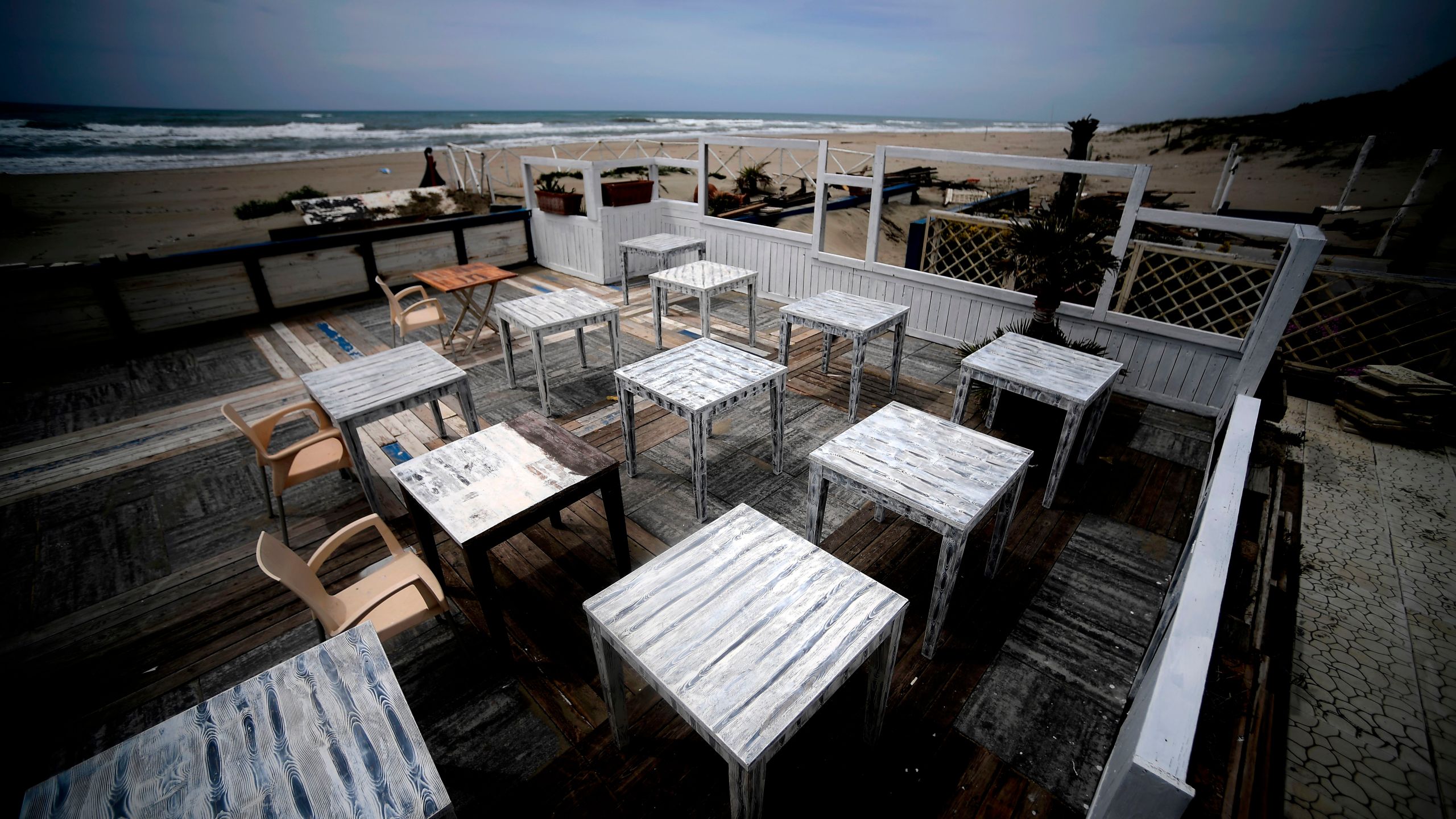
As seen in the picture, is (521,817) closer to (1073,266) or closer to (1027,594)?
(1027,594)

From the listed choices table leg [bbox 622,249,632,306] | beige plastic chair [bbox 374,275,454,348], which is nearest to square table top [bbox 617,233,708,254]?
table leg [bbox 622,249,632,306]

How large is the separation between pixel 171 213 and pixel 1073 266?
19830 millimetres

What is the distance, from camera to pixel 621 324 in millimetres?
6500

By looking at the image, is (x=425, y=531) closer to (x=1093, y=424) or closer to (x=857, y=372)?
(x=857, y=372)

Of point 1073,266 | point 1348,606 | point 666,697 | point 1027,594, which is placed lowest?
point 1348,606

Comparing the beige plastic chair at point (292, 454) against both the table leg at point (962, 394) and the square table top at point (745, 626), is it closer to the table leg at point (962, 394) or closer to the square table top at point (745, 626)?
the square table top at point (745, 626)

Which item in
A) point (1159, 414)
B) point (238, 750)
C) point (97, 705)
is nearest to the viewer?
point (238, 750)

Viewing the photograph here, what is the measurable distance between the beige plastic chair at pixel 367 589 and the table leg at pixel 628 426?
4.78 feet

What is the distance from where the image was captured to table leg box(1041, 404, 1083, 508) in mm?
3199

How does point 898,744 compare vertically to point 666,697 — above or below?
below

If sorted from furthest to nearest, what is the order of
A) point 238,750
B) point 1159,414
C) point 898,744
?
point 1159,414, point 898,744, point 238,750

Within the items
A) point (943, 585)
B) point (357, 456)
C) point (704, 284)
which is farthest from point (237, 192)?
point (943, 585)

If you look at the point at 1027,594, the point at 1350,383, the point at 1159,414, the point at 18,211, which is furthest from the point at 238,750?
the point at 18,211

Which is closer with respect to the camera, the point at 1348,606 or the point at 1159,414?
the point at 1348,606
